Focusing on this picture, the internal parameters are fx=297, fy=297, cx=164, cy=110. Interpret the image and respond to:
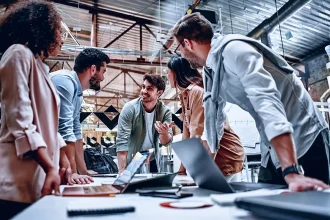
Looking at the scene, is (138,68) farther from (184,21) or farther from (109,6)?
(184,21)

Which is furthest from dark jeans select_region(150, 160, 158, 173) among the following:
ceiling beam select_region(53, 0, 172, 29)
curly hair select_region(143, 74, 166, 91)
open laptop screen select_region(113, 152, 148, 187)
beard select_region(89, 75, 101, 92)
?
ceiling beam select_region(53, 0, 172, 29)

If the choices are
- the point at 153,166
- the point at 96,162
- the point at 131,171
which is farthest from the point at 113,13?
the point at 131,171

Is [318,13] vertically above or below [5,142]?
above

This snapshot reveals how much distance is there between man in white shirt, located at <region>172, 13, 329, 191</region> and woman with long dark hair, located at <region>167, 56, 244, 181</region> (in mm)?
299

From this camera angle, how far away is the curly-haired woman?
0.89 meters

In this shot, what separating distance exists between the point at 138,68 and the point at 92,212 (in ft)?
34.2

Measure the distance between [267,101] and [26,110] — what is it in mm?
734

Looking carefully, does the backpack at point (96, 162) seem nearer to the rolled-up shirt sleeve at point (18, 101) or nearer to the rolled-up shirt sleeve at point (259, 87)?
the rolled-up shirt sleeve at point (18, 101)

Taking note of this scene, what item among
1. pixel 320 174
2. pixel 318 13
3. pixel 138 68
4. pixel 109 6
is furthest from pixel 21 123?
pixel 138 68

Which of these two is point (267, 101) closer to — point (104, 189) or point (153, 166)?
point (104, 189)

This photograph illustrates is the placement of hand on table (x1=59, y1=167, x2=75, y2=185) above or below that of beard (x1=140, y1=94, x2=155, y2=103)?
below

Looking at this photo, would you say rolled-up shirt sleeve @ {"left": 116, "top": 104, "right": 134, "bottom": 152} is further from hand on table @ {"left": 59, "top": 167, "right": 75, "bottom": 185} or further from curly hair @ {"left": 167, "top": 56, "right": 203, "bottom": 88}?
hand on table @ {"left": 59, "top": 167, "right": 75, "bottom": 185}

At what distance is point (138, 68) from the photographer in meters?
10.8

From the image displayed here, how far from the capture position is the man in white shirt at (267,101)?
2.69 feet
